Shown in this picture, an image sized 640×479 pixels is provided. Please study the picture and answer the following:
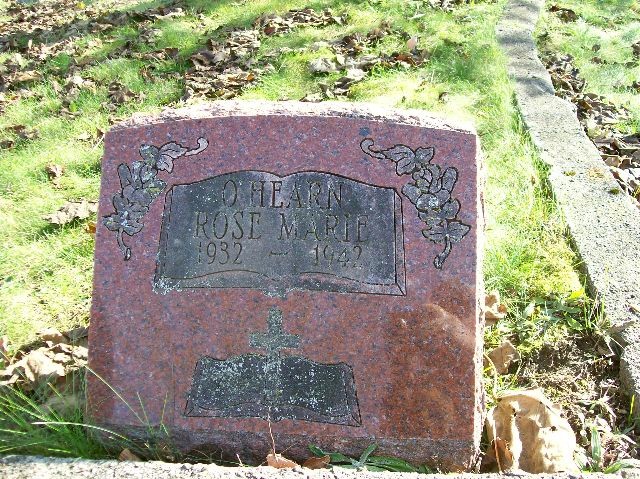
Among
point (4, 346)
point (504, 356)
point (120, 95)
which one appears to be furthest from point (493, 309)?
point (120, 95)

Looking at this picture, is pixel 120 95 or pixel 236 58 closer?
pixel 120 95

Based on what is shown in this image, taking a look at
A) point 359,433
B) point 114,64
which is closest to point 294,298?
point 359,433

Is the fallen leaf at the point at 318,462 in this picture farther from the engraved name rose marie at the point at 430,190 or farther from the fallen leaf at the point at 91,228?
the fallen leaf at the point at 91,228

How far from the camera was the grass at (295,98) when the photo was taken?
9.30 ft

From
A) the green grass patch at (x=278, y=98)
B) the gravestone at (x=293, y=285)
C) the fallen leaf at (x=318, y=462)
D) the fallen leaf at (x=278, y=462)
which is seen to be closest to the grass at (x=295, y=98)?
the green grass patch at (x=278, y=98)

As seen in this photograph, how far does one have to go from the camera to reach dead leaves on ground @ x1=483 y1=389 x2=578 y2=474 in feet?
6.84

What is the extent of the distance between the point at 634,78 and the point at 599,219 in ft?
8.77

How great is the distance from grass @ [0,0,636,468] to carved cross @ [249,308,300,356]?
2.19 ft

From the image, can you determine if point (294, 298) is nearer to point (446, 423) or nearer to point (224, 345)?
point (224, 345)

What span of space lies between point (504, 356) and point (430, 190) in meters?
0.84

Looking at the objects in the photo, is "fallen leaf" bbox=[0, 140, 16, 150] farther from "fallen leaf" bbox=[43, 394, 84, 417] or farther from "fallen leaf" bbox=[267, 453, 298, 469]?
"fallen leaf" bbox=[267, 453, 298, 469]

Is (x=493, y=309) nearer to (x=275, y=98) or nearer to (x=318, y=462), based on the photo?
(x=318, y=462)

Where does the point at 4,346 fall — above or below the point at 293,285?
below

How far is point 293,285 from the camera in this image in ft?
7.13
